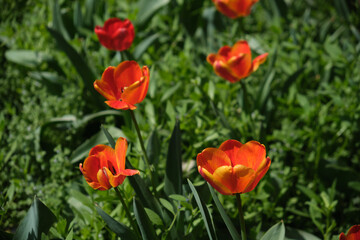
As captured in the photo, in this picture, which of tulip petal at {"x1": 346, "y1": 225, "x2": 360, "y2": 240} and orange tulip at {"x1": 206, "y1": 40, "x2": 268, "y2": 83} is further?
orange tulip at {"x1": 206, "y1": 40, "x2": 268, "y2": 83}

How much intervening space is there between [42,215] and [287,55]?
1.75m

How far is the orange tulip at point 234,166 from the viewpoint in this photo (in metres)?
0.99

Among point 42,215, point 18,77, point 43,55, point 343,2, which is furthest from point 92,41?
point 343,2

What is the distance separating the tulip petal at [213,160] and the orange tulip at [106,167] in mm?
180

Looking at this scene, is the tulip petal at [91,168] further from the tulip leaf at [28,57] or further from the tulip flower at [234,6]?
the tulip leaf at [28,57]

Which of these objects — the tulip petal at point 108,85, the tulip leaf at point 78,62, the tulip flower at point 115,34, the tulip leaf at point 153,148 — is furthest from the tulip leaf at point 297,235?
the tulip leaf at point 78,62

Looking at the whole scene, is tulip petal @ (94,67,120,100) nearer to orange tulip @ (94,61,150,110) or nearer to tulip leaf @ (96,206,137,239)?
orange tulip @ (94,61,150,110)

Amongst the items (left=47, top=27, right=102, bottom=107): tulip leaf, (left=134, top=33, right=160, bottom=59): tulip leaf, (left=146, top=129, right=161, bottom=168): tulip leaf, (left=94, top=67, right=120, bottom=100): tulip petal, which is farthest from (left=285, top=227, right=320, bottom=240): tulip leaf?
(left=134, top=33, right=160, bottom=59): tulip leaf

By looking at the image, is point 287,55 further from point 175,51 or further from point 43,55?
point 43,55

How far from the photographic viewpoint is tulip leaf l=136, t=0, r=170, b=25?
8.70 ft

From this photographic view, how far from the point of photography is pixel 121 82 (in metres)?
1.29

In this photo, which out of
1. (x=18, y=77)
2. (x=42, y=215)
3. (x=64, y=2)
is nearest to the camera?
(x=42, y=215)

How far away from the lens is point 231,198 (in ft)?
5.04

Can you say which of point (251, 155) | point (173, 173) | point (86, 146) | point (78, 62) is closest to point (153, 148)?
point (173, 173)
